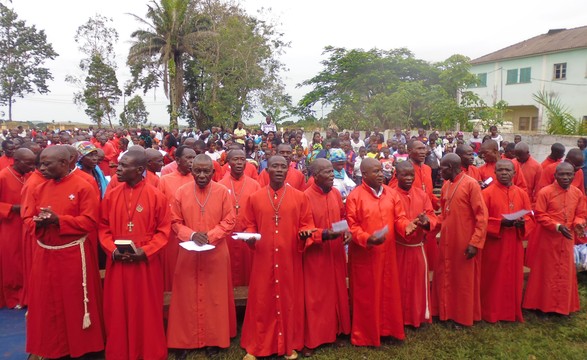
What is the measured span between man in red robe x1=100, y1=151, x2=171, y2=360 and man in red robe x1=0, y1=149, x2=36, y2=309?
2.32 m

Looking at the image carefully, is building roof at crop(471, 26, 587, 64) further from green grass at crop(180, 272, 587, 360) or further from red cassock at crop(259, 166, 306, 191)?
red cassock at crop(259, 166, 306, 191)

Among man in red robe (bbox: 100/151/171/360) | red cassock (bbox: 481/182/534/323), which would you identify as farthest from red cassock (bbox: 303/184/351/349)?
red cassock (bbox: 481/182/534/323)

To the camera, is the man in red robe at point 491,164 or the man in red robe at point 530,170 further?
the man in red robe at point 530,170

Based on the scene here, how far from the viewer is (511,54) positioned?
36.4 metres

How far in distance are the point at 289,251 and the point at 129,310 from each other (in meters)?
1.71

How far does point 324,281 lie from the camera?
469 centimetres

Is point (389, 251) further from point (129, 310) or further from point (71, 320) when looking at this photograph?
point (71, 320)

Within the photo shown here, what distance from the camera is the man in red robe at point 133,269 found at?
411 cm

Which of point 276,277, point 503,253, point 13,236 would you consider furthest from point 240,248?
point 503,253

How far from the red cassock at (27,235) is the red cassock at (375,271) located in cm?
338

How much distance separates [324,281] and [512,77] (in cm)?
3792

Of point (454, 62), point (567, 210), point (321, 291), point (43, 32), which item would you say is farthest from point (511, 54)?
point (43, 32)

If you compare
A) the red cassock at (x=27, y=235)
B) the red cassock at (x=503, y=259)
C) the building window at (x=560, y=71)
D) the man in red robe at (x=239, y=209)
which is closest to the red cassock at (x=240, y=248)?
the man in red robe at (x=239, y=209)

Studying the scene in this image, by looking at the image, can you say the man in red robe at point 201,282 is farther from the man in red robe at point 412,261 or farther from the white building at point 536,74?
the white building at point 536,74
